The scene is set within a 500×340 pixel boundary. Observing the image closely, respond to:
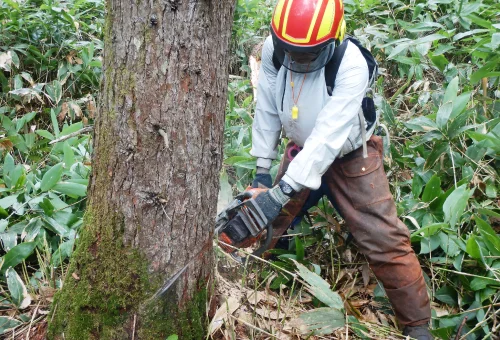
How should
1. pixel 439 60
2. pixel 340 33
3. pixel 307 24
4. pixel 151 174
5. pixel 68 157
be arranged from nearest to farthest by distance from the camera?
1. pixel 151 174
2. pixel 307 24
3. pixel 340 33
4. pixel 68 157
5. pixel 439 60

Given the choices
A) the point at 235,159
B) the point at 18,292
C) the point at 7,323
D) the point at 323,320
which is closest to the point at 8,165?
the point at 18,292

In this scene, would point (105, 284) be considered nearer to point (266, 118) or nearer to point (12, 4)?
point (266, 118)

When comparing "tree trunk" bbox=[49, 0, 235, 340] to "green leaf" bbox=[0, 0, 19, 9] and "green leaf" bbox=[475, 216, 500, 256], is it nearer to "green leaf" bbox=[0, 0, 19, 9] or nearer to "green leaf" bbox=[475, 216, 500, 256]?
"green leaf" bbox=[475, 216, 500, 256]

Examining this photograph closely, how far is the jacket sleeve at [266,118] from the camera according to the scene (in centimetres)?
262

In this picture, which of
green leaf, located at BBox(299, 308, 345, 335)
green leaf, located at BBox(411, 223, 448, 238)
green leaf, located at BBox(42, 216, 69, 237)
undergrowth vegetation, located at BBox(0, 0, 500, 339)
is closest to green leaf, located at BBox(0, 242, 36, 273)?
undergrowth vegetation, located at BBox(0, 0, 500, 339)

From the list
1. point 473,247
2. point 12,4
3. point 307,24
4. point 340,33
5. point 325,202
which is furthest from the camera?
point 12,4

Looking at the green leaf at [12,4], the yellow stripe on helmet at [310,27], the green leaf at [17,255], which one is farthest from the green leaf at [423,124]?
the green leaf at [12,4]

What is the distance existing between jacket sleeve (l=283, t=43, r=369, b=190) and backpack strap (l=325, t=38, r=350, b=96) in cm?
2

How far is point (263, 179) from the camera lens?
2748 mm

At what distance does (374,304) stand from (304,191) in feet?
2.47

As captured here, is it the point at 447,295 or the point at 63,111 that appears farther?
the point at 63,111

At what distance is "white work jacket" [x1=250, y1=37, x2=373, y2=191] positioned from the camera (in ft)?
7.45

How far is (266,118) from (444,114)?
1.22 meters

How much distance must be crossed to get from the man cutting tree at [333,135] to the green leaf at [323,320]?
536 millimetres
